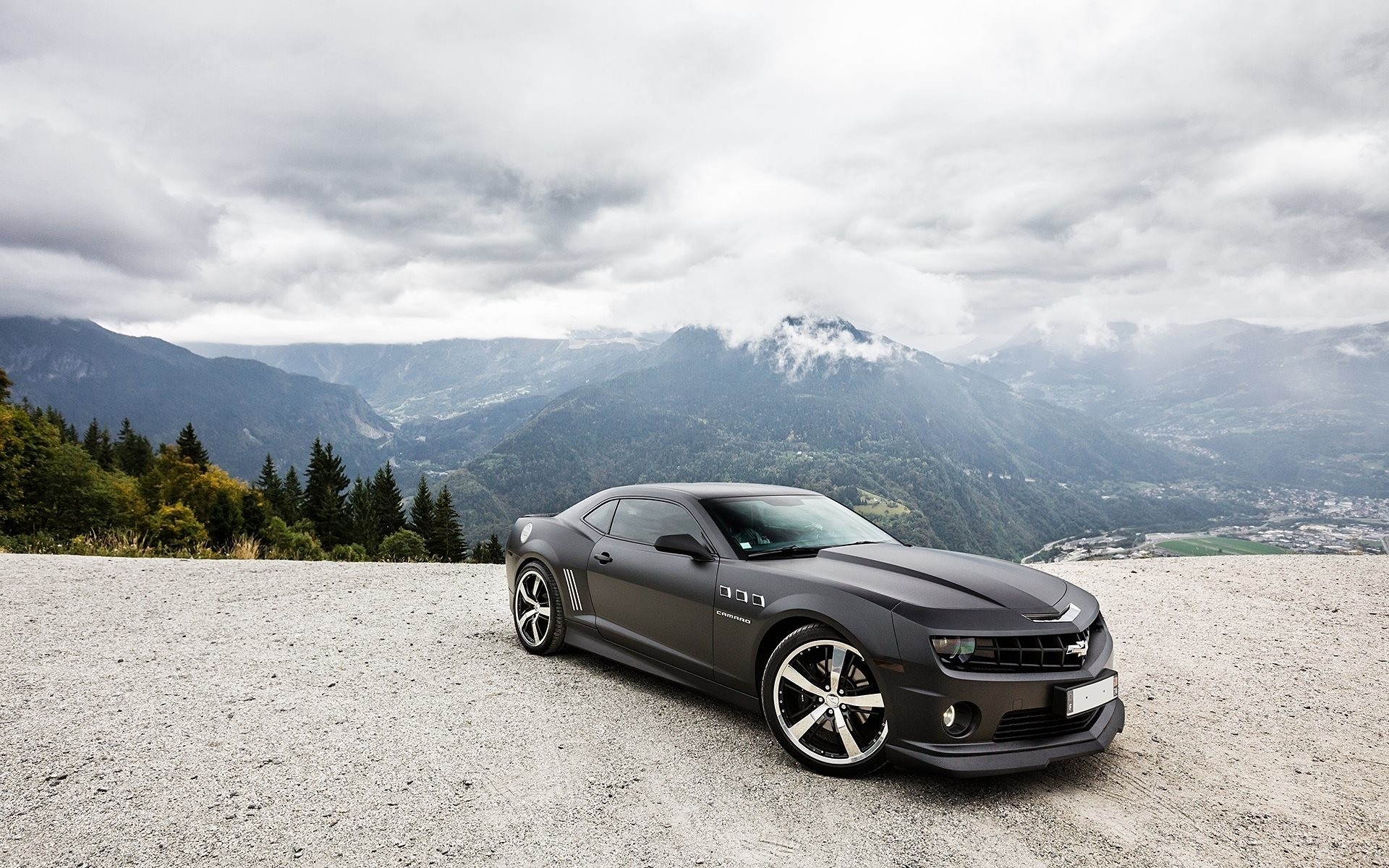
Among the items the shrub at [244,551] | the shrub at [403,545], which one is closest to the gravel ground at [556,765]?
the shrub at [244,551]

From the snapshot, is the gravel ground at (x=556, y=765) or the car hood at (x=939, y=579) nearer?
the gravel ground at (x=556, y=765)

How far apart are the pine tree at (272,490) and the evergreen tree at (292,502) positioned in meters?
0.17

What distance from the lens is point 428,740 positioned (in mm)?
4125

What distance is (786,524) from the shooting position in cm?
483

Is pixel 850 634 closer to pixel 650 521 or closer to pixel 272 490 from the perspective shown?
pixel 650 521

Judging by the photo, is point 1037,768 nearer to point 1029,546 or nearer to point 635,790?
point 635,790

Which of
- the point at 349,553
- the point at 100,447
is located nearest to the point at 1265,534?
the point at 349,553

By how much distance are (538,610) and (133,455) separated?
8368cm

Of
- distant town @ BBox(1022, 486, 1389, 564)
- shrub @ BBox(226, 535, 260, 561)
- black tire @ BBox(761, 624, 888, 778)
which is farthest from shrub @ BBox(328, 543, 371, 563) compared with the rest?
distant town @ BBox(1022, 486, 1389, 564)

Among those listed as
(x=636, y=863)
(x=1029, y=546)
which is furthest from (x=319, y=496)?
(x=1029, y=546)

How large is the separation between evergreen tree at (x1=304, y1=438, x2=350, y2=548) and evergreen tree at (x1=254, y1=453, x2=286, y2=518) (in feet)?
6.65

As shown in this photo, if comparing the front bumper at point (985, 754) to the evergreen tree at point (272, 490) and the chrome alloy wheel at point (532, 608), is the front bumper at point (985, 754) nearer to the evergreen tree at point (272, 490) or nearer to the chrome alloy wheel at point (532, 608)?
the chrome alloy wheel at point (532, 608)

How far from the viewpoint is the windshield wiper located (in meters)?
4.35

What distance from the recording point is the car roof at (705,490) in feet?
16.7
